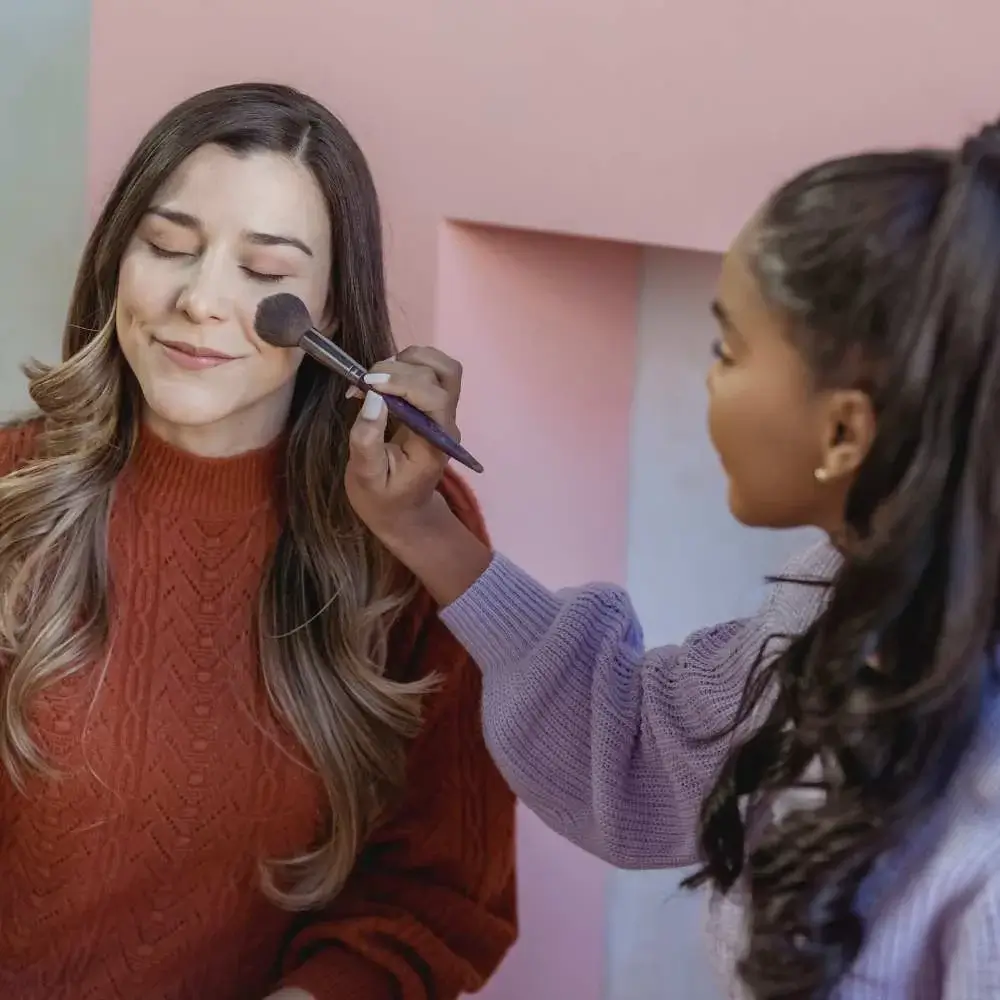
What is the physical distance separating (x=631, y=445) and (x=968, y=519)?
0.56m

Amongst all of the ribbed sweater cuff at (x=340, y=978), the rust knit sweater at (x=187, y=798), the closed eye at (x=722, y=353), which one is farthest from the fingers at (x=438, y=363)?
the ribbed sweater cuff at (x=340, y=978)

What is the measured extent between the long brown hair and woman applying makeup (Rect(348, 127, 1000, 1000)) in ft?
0.88

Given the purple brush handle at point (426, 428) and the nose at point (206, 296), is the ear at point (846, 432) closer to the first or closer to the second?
the purple brush handle at point (426, 428)

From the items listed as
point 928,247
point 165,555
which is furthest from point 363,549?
point 928,247

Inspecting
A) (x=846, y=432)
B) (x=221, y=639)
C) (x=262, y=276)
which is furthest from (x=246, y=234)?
(x=846, y=432)

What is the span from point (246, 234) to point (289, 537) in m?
0.19

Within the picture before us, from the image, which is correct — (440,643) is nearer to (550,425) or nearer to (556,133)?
(550,425)

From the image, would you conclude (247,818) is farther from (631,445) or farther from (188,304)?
(631,445)

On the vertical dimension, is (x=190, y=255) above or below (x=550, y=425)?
above

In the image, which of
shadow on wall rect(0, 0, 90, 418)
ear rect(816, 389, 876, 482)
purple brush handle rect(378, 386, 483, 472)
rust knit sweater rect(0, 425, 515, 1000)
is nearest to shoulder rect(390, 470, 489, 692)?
rust knit sweater rect(0, 425, 515, 1000)

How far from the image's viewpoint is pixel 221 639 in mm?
808

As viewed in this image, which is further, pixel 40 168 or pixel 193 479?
pixel 40 168

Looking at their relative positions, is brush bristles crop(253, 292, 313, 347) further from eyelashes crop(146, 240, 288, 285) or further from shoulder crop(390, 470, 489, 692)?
shoulder crop(390, 470, 489, 692)

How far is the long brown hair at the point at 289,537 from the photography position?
30.3 inches
